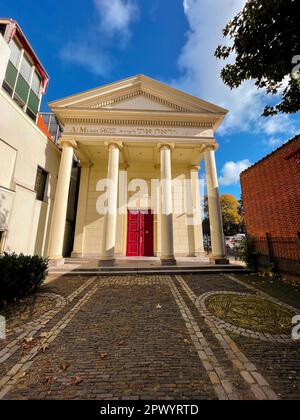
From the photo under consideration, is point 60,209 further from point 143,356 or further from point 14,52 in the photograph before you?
point 14,52

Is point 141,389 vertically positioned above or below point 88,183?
below

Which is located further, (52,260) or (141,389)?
(52,260)

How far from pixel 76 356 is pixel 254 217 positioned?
9525mm

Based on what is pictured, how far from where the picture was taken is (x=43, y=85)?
42.9 ft

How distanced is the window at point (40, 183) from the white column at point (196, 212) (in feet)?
31.4

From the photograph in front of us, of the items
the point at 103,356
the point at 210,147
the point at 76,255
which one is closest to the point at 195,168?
the point at 210,147

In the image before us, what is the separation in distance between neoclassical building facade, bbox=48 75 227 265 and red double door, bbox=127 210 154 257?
7cm

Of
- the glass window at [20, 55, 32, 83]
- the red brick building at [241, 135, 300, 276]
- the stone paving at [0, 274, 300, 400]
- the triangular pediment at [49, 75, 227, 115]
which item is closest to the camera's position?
the stone paving at [0, 274, 300, 400]

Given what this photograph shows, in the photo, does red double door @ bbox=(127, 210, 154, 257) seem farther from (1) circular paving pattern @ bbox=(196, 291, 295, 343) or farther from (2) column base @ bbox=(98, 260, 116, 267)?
(1) circular paving pattern @ bbox=(196, 291, 295, 343)

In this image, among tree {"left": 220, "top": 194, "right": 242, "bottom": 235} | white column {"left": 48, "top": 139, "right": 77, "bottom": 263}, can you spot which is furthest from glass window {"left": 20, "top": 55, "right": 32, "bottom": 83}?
tree {"left": 220, "top": 194, "right": 242, "bottom": 235}

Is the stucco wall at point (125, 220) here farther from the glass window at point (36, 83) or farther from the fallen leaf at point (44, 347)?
the fallen leaf at point (44, 347)

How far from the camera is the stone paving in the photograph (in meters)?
1.96

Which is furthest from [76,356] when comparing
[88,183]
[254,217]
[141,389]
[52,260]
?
[88,183]

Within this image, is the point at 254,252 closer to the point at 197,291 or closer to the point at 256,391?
the point at 197,291
